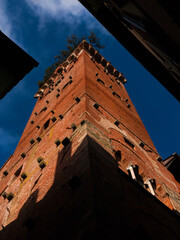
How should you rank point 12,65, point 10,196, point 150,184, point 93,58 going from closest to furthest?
point 12,65, point 150,184, point 10,196, point 93,58

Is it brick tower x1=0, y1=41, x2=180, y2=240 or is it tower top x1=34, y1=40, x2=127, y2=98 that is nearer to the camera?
brick tower x1=0, y1=41, x2=180, y2=240

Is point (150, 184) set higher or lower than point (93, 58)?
lower

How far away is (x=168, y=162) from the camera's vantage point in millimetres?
9797

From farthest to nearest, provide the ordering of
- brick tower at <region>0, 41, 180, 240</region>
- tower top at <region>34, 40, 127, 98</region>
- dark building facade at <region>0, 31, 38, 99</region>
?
1. tower top at <region>34, 40, 127, 98</region>
2. dark building facade at <region>0, 31, 38, 99</region>
3. brick tower at <region>0, 41, 180, 240</region>

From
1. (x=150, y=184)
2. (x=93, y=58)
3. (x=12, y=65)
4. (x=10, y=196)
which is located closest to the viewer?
(x=12, y=65)

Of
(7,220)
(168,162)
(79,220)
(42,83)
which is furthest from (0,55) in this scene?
(42,83)

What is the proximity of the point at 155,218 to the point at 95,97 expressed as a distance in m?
4.69

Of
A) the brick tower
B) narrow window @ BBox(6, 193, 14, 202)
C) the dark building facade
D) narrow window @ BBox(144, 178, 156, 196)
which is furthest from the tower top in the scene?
the dark building facade

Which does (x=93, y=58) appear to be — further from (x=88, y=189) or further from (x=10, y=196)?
(x=88, y=189)

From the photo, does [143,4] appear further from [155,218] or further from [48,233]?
[48,233]

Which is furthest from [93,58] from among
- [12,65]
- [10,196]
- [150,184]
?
[12,65]

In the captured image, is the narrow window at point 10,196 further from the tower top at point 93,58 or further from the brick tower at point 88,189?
the tower top at point 93,58

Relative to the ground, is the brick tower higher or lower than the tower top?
lower

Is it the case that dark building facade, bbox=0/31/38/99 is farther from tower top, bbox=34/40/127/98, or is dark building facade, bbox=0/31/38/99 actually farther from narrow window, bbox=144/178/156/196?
tower top, bbox=34/40/127/98
